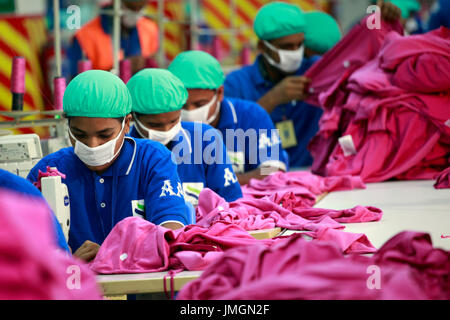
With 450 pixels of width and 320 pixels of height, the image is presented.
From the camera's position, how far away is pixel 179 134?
3320 millimetres

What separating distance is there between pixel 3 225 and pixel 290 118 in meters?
4.30

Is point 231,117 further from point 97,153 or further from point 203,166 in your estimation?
point 97,153

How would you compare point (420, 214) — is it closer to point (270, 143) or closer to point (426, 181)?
point (426, 181)

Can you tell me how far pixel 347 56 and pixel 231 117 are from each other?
3.45 ft

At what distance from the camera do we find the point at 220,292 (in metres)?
1.57

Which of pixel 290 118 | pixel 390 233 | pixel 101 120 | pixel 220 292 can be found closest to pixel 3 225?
pixel 220 292

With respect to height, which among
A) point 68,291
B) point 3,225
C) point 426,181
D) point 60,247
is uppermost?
point 3,225

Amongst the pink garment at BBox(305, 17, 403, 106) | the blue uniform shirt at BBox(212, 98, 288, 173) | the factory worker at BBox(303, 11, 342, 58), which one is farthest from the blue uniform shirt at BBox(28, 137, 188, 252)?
the factory worker at BBox(303, 11, 342, 58)

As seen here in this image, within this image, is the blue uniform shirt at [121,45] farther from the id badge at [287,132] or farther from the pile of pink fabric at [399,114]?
the pile of pink fabric at [399,114]

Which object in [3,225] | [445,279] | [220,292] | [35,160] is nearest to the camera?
[3,225]

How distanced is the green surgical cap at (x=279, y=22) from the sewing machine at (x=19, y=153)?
107 inches

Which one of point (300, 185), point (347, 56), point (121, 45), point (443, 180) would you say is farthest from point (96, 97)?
point (121, 45)

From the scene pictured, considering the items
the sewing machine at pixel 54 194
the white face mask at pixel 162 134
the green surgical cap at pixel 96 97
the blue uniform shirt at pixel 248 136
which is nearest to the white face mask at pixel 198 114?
the blue uniform shirt at pixel 248 136

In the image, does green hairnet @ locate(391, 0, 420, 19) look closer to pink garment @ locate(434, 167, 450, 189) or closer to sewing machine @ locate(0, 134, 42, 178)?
pink garment @ locate(434, 167, 450, 189)
